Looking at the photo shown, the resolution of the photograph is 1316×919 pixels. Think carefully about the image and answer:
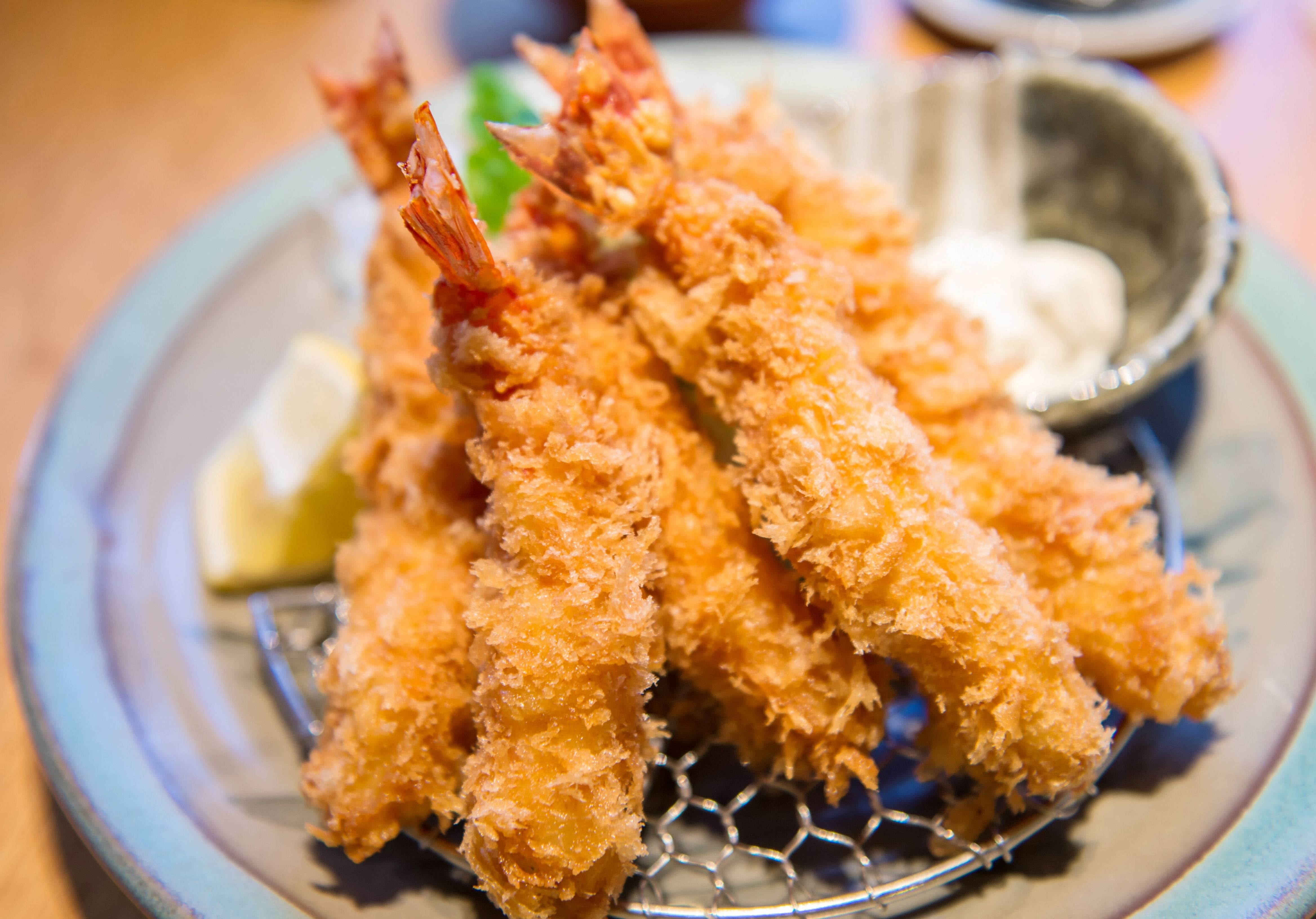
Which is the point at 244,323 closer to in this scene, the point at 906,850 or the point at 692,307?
the point at 692,307

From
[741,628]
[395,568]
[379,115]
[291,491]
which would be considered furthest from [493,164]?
[741,628]

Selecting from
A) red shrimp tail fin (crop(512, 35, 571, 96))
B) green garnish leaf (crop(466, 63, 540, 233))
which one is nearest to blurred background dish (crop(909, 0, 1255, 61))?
green garnish leaf (crop(466, 63, 540, 233))

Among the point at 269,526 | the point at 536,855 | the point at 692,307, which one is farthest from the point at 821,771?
the point at 269,526

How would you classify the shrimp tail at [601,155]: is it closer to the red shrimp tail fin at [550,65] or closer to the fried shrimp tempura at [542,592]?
the red shrimp tail fin at [550,65]

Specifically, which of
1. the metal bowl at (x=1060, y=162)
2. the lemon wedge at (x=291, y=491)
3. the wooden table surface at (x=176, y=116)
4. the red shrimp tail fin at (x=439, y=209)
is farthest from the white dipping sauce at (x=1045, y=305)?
the lemon wedge at (x=291, y=491)

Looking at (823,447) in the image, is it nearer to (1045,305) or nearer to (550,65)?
(550,65)

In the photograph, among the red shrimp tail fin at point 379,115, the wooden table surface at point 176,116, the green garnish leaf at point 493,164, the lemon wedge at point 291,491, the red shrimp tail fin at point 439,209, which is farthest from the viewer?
the wooden table surface at point 176,116
